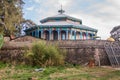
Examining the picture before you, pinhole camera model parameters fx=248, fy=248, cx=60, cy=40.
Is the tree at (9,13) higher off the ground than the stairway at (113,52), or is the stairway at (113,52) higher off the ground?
the tree at (9,13)

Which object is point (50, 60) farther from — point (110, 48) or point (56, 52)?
point (110, 48)

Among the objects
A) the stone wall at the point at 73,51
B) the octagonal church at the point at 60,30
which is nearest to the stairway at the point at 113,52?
the stone wall at the point at 73,51

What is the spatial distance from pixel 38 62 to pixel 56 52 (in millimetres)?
1464

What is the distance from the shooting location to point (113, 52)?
1886 centimetres

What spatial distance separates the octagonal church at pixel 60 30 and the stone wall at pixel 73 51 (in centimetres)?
863

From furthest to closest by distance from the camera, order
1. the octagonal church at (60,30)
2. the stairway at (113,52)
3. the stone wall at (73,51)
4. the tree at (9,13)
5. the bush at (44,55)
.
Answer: the octagonal church at (60,30)
the tree at (9,13)
the stone wall at (73,51)
the stairway at (113,52)
the bush at (44,55)

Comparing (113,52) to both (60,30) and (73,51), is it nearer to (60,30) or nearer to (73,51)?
(73,51)

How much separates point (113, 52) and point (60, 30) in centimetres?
1130

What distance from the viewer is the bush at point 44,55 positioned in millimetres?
17484

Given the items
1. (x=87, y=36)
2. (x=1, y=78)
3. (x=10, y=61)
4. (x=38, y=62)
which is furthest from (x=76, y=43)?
(x=87, y=36)

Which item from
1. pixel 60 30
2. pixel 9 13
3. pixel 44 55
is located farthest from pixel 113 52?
pixel 9 13

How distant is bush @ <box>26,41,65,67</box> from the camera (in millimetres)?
17484

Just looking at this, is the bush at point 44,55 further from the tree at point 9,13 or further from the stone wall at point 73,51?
the tree at point 9,13

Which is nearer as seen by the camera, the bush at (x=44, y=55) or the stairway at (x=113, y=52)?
the bush at (x=44, y=55)
